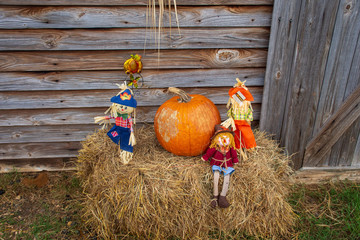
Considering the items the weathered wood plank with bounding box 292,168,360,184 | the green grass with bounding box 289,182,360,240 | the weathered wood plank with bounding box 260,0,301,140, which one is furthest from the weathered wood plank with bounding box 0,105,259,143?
the green grass with bounding box 289,182,360,240

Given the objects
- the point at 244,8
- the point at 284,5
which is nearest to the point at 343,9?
the point at 284,5

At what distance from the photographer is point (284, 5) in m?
2.80

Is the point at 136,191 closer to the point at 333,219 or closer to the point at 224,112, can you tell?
the point at 224,112

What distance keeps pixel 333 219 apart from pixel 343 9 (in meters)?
2.25

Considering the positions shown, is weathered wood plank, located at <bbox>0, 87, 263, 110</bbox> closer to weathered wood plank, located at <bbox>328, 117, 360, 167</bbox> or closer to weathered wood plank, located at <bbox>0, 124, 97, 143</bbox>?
weathered wood plank, located at <bbox>0, 124, 97, 143</bbox>

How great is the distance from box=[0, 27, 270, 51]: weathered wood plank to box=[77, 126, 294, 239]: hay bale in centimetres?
125

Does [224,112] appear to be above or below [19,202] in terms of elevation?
above

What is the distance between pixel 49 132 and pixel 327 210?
3.48 meters

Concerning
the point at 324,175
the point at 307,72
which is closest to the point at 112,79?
the point at 307,72

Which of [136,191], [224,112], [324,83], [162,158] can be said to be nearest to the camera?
[136,191]

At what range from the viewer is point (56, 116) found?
3275mm

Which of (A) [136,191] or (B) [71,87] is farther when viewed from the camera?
(B) [71,87]

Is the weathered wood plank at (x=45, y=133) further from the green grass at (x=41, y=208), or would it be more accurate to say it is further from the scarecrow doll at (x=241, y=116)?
the scarecrow doll at (x=241, y=116)

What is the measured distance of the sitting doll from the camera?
98.0 inches
